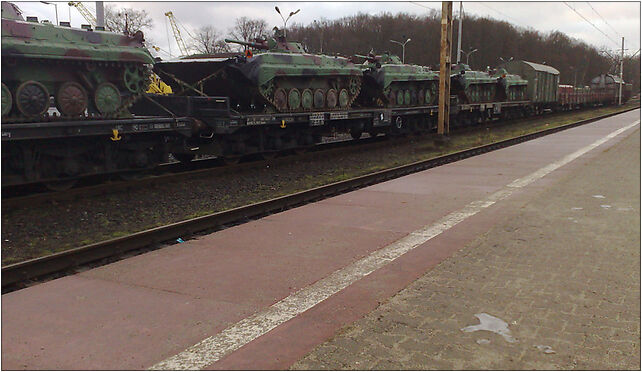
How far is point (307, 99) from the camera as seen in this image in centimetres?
1641

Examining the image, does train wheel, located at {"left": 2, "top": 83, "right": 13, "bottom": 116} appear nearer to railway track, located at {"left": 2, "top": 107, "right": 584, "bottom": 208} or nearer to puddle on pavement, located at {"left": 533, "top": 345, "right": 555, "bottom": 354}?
railway track, located at {"left": 2, "top": 107, "right": 584, "bottom": 208}

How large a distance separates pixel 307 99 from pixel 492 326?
12706 millimetres

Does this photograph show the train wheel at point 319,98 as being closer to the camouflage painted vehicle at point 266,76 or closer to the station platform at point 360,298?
the camouflage painted vehicle at point 266,76

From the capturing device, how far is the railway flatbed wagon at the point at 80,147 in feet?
31.4

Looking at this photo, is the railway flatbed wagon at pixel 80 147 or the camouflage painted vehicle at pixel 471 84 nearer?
the railway flatbed wagon at pixel 80 147

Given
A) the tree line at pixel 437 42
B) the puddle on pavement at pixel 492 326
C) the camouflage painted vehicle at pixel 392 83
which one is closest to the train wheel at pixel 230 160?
the camouflage painted vehicle at pixel 392 83

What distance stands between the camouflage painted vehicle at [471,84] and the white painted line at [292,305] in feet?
65.0

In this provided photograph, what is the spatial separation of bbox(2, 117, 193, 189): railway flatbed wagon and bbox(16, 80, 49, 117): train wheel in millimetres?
501

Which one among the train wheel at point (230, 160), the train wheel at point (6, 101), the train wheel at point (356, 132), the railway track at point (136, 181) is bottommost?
the railway track at point (136, 181)

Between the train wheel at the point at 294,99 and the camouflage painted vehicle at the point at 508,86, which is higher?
the camouflage painted vehicle at the point at 508,86

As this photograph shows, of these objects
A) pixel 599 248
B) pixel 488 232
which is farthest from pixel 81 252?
pixel 599 248

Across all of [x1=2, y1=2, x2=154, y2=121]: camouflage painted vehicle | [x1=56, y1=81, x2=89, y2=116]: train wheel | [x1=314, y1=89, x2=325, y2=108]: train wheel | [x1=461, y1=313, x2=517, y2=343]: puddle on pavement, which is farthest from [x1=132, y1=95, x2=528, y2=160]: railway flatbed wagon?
[x1=461, y1=313, x2=517, y2=343]: puddle on pavement

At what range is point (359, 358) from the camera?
383 centimetres

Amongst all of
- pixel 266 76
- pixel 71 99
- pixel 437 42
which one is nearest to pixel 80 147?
pixel 71 99
